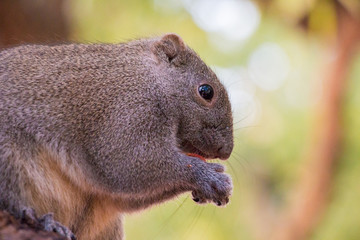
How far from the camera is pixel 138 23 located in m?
7.93

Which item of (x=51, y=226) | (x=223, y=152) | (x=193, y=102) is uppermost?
(x=193, y=102)

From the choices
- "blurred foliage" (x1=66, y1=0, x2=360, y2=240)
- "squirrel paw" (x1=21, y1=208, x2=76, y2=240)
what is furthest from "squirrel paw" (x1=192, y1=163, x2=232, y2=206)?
"blurred foliage" (x1=66, y1=0, x2=360, y2=240)

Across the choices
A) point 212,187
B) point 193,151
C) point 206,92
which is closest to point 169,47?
point 206,92

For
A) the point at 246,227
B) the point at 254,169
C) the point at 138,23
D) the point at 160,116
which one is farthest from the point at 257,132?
the point at 160,116

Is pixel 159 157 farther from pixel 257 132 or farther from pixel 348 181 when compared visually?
pixel 257 132

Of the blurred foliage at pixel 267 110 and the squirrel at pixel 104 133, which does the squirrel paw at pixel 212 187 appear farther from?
the blurred foliage at pixel 267 110

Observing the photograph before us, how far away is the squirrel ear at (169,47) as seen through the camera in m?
4.81

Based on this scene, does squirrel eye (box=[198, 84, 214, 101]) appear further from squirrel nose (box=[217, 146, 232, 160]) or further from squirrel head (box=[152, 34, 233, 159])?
squirrel nose (box=[217, 146, 232, 160])

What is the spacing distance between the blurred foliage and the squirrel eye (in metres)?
2.52

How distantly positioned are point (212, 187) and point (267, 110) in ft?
21.8

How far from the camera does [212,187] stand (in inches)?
168

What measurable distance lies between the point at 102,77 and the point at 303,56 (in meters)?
6.57

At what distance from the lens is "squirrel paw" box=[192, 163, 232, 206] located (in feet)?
14.0

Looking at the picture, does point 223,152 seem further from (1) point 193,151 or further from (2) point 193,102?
(2) point 193,102
